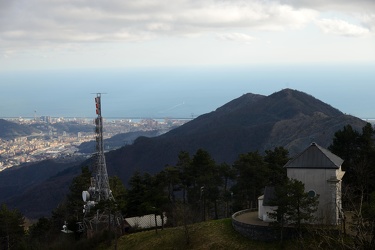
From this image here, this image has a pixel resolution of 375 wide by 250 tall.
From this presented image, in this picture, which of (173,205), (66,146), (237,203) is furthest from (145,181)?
(66,146)

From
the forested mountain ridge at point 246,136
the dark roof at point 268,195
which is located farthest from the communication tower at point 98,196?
the forested mountain ridge at point 246,136

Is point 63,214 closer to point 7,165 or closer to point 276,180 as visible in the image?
point 276,180

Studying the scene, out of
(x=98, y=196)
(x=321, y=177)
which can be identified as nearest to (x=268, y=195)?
(x=321, y=177)

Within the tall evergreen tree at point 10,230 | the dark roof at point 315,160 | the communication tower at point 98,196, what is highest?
the dark roof at point 315,160

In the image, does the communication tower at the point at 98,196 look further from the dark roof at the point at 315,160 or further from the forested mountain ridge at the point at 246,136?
the forested mountain ridge at the point at 246,136

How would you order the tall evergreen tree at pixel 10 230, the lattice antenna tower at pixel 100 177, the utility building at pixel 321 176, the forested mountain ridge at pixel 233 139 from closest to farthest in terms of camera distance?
the utility building at pixel 321 176 < the lattice antenna tower at pixel 100 177 < the tall evergreen tree at pixel 10 230 < the forested mountain ridge at pixel 233 139
